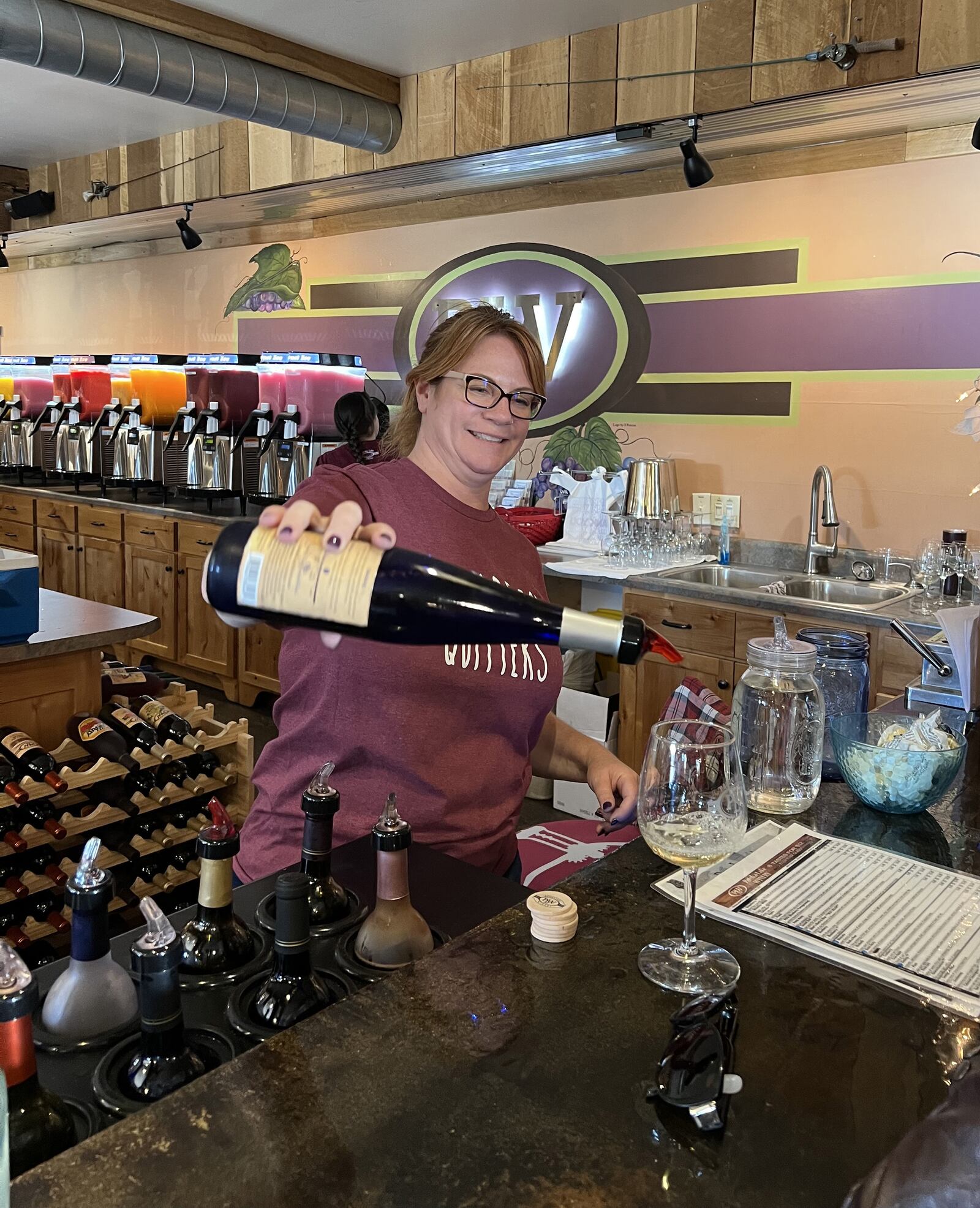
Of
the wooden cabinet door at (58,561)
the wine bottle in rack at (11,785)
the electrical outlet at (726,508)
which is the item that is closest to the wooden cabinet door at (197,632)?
the wooden cabinet door at (58,561)

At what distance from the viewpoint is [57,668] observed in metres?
3.10

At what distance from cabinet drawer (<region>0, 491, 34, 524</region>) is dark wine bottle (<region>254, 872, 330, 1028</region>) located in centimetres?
718

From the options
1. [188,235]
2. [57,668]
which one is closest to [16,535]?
[188,235]

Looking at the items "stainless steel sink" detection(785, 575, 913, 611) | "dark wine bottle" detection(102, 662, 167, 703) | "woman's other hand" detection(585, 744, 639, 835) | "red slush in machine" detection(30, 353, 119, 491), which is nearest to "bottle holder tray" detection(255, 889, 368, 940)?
"woman's other hand" detection(585, 744, 639, 835)

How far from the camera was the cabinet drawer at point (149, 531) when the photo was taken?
6.30 metres

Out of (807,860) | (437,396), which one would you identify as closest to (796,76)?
(437,396)

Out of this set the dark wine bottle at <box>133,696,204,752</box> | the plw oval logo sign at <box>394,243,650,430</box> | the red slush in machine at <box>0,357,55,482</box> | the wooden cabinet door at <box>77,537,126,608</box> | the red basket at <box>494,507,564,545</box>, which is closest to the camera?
the dark wine bottle at <box>133,696,204,752</box>

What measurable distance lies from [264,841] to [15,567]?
1.54 metres

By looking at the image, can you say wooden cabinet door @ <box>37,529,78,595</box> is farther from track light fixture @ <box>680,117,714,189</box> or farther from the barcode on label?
the barcode on label

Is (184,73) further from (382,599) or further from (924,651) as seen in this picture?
(382,599)

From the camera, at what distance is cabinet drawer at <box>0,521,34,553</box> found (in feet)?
24.8

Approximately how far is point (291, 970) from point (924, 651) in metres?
1.53

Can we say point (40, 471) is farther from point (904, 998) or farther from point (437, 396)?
point (904, 998)

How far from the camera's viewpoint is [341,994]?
115cm
